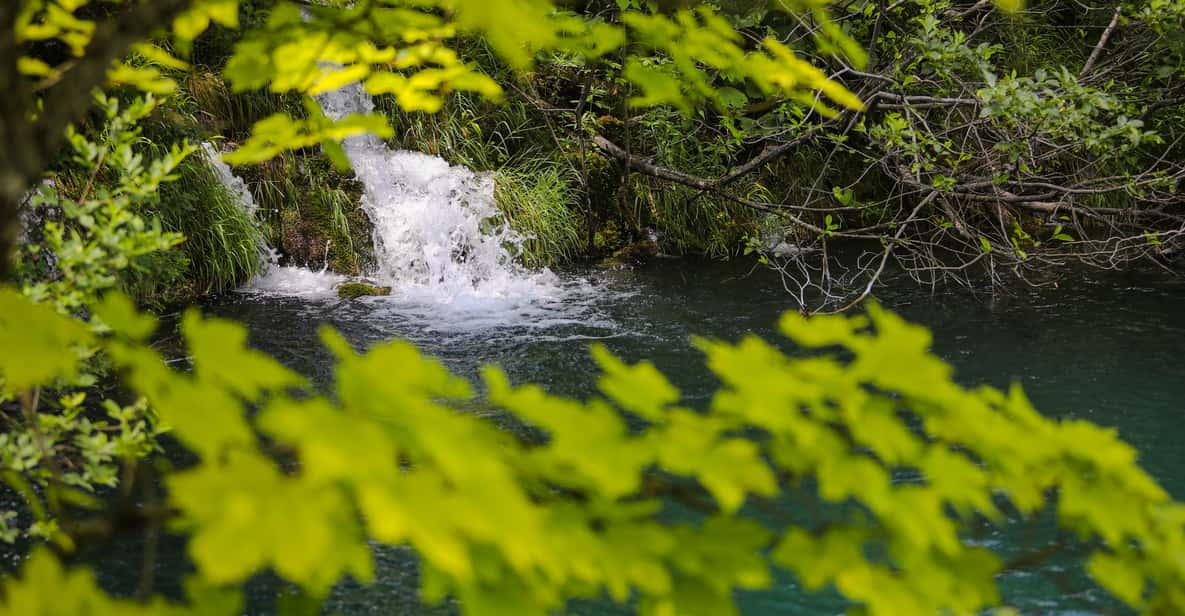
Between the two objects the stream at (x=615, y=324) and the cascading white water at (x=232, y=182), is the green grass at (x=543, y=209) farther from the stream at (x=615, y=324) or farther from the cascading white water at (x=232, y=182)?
the cascading white water at (x=232, y=182)

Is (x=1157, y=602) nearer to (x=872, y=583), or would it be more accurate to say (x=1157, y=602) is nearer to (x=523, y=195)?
(x=872, y=583)

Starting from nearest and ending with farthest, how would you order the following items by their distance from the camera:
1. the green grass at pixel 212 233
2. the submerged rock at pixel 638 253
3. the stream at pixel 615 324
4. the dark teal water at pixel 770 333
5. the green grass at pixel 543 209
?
the stream at pixel 615 324, the dark teal water at pixel 770 333, the green grass at pixel 212 233, the green grass at pixel 543 209, the submerged rock at pixel 638 253

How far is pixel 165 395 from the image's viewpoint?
81 cm

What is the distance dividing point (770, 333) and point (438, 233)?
3.17 meters

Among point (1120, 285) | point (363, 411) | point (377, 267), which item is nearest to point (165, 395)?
point (363, 411)

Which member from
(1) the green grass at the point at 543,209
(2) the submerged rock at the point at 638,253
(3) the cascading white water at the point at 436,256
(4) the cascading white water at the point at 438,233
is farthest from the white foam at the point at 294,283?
(2) the submerged rock at the point at 638,253

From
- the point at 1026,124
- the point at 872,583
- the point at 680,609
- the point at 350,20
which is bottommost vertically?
the point at 680,609

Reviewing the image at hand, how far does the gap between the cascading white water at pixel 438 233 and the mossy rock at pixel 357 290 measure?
125 millimetres

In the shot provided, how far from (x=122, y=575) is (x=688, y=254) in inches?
240

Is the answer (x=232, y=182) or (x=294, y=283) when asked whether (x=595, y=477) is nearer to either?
(x=294, y=283)

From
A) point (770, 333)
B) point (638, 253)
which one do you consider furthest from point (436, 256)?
point (770, 333)

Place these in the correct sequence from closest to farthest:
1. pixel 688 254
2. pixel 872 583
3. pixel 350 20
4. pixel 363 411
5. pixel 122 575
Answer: pixel 363 411, pixel 872 583, pixel 350 20, pixel 122 575, pixel 688 254

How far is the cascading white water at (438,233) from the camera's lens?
7.16 meters

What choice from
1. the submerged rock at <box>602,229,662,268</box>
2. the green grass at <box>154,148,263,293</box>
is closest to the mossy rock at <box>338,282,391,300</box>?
the green grass at <box>154,148,263,293</box>
